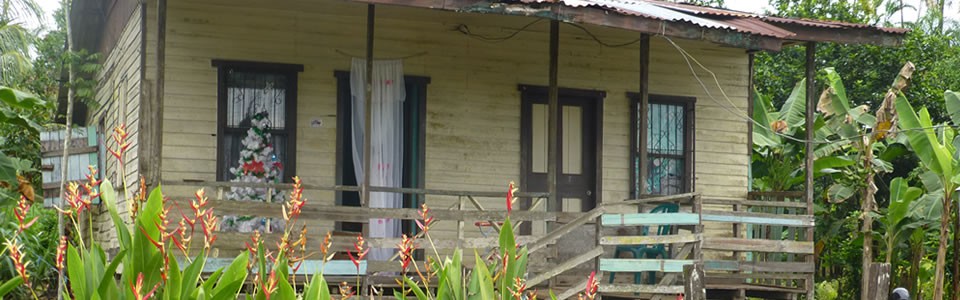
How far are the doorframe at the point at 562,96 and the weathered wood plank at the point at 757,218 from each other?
5.91 feet

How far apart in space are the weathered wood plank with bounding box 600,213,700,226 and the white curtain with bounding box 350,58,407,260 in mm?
2537

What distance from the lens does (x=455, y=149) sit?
43.2ft

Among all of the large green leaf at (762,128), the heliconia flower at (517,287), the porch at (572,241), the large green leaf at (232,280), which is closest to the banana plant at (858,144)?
the large green leaf at (762,128)

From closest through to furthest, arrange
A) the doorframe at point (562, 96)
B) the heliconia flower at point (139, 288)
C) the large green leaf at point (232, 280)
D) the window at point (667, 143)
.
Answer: the heliconia flower at point (139, 288), the large green leaf at point (232, 280), the doorframe at point (562, 96), the window at point (667, 143)

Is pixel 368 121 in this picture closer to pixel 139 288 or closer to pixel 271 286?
pixel 271 286

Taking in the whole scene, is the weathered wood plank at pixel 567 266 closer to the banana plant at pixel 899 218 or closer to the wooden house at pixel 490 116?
the wooden house at pixel 490 116

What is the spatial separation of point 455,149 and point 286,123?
6.31ft

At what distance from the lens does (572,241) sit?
13125 millimetres

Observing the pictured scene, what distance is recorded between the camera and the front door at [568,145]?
44.3 feet

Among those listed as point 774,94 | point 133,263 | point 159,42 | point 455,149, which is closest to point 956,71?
point 774,94

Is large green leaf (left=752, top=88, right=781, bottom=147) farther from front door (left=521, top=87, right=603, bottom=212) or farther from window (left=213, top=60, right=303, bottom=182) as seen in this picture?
window (left=213, top=60, right=303, bottom=182)

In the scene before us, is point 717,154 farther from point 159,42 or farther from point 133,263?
point 133,263

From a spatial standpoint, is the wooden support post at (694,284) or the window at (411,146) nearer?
the wooden support post at (694,284)

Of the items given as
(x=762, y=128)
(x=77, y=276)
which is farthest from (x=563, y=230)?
(x=77, y=276)
